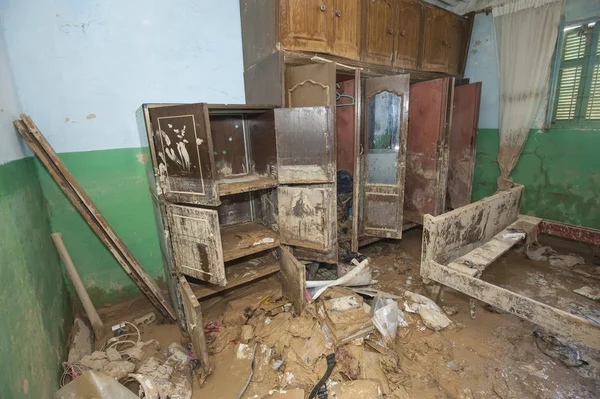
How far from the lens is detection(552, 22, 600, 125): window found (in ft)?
10.3

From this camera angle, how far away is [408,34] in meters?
3.35

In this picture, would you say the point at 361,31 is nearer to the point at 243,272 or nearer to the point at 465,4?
the point at 465,4

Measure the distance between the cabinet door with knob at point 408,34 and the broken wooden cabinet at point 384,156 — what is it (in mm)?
583

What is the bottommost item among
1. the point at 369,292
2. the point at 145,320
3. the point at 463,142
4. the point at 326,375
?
the point at 145,320

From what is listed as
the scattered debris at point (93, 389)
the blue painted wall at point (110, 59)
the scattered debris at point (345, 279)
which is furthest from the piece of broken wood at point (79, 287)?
the scattered debris at point (345, 279)

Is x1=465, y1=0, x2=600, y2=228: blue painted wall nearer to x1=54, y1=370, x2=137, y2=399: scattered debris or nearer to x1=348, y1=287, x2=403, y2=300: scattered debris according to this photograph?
x1=348, y1=287, x2=403, y2=300: scattered debris

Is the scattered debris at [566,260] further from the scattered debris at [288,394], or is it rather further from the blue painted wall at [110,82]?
the blue painted wall at [110,82]

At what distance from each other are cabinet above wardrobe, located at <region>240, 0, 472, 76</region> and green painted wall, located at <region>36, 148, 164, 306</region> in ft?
5.55

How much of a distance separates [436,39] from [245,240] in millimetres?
3628

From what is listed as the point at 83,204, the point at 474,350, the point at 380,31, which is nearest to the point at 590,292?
the point at 474,350

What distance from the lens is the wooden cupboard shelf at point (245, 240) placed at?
2.42m

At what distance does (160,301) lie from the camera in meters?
2.59

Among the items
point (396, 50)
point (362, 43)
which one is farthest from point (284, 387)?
point (396, 50)

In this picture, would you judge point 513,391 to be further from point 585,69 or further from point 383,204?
point 585,69
